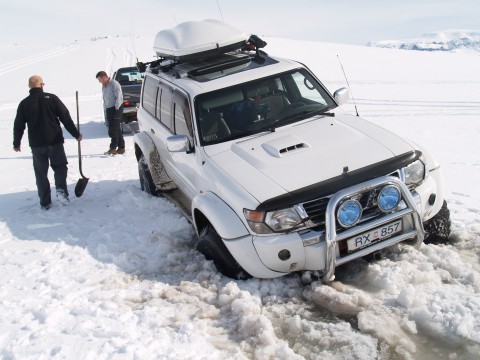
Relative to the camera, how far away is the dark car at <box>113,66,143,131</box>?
12.2m

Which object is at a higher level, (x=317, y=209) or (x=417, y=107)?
(x=317, y=209)

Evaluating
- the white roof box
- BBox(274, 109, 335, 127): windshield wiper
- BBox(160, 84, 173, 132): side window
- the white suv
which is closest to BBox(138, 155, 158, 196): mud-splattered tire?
the white suv

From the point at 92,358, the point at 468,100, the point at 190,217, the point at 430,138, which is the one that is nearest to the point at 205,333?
the point at 92,358

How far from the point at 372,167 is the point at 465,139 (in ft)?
21.7

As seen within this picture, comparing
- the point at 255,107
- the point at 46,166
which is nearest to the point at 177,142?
the point at 255,107

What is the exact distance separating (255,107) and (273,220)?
1677mm

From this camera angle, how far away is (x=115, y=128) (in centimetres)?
1000

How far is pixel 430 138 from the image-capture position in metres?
9.91

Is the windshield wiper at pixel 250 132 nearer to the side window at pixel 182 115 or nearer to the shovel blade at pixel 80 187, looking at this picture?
the side window at pixel 182 115

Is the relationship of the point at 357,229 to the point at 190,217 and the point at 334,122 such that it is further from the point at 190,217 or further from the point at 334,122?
the point at 190,217

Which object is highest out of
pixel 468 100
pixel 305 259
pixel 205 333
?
pixel 305 259

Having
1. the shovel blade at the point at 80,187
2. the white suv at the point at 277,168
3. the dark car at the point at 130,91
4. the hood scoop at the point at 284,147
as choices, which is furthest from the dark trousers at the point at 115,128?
the hood scoop at the point at 284,147

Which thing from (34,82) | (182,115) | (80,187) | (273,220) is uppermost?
(34,82)

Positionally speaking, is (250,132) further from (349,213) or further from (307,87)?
(349,213)
